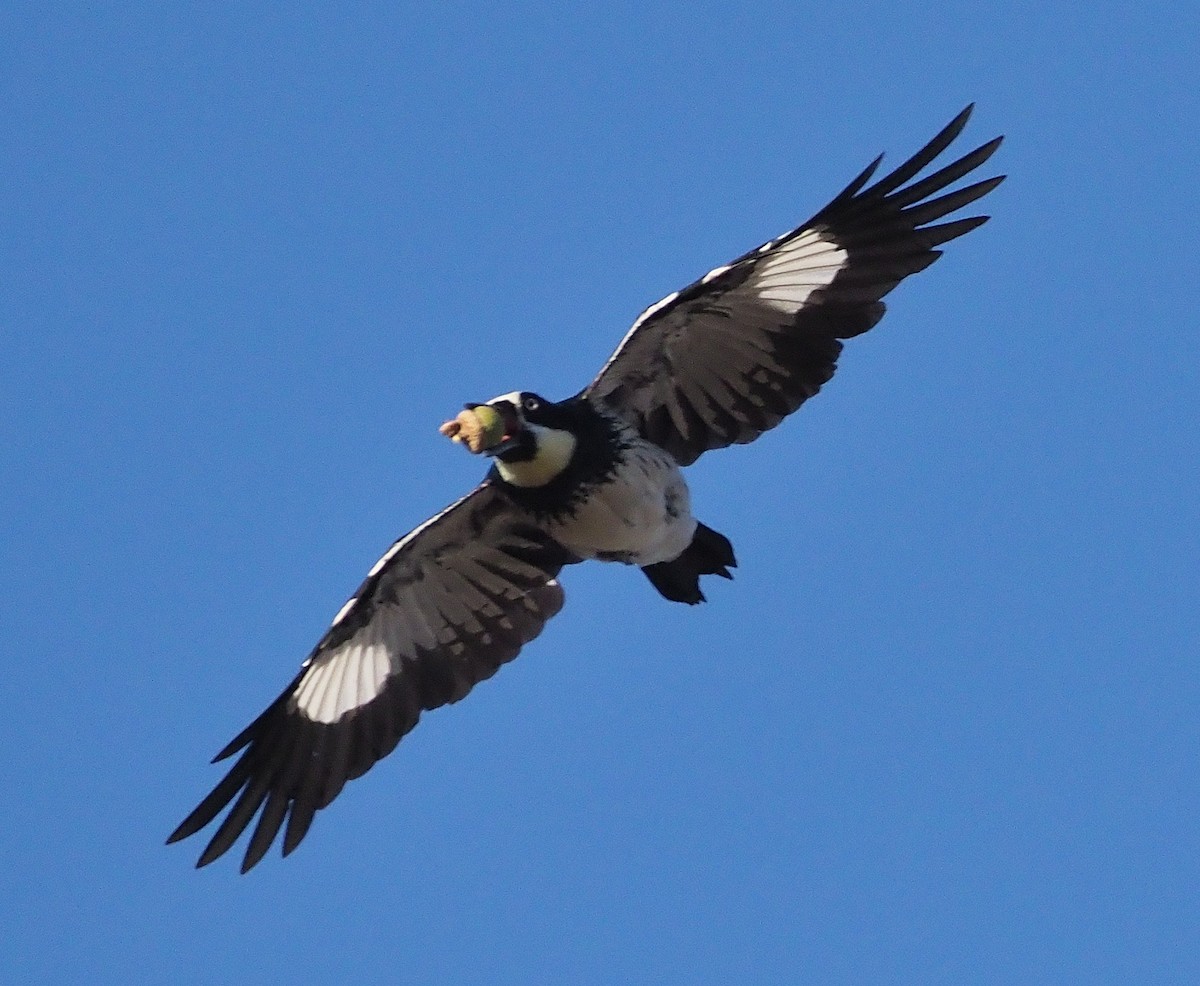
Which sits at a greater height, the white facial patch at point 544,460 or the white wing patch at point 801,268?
the white wing patch at point 801,268

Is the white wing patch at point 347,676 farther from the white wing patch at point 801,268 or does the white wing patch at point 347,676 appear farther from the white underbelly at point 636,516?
the white wing patch at point 801,268

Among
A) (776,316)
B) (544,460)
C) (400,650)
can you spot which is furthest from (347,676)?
(776,316)

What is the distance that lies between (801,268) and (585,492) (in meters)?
1.88

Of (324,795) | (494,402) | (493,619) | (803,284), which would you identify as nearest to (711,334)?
(803,284)

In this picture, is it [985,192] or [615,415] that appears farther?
[615,415]

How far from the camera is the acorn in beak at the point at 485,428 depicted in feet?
41.2

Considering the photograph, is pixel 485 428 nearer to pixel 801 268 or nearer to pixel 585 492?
pixel 585 492

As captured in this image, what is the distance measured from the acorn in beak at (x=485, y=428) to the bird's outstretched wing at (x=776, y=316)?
0.90 m

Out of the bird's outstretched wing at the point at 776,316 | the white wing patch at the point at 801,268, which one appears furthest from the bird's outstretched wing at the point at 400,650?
the white wing patch at the point at 801,268

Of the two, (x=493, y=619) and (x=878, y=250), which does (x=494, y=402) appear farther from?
(x=878, y=250)

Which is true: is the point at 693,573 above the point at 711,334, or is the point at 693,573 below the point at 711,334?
below

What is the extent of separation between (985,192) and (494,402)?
10.2ft

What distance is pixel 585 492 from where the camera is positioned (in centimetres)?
1284

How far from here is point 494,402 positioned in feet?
42.2
